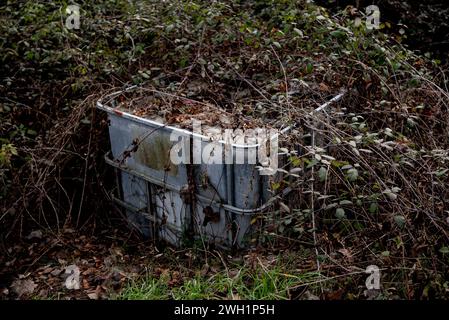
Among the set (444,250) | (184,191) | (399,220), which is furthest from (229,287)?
(444,250)

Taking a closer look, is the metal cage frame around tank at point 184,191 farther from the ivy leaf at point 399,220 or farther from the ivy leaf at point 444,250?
the ivy leaf at point 444,250

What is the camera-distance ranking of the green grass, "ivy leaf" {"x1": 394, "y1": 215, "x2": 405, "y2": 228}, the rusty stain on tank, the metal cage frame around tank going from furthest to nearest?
the rusty stain on tank, the metal cage frame around tank, the green grass, "ivy leaf" {"x1": 394, "y1": 215, "x2": 405, "y2": 228}

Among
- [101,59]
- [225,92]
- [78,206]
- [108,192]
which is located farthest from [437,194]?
[101,59]

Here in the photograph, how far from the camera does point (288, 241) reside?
402 cm

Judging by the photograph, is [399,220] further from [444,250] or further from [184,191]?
[184,191]

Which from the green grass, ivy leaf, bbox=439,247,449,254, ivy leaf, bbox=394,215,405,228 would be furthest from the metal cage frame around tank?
ivy leaf, bbox=439,247,449,254

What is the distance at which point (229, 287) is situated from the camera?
374 cm

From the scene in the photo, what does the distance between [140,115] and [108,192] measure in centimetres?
96

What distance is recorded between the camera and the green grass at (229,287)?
3676 millimetres

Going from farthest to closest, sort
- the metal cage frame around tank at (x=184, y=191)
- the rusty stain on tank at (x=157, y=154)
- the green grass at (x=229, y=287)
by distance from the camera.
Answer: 1. the rusty stain on tank at (x=157, y=154)
2. the metal cage frame around tank at (x=184, y=191)
3. the green grass at (x=229, y=287)

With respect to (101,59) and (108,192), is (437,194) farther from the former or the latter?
(101,59)

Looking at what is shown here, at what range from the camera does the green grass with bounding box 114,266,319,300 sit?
368 centimetres

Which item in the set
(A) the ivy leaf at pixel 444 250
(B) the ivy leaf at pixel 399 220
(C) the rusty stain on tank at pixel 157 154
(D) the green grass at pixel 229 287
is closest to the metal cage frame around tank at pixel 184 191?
(C) the rusty stain on tank at pixel 157 154

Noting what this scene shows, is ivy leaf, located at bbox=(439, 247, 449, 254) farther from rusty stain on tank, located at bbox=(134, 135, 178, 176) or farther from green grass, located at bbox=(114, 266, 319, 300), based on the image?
rusty stain on tank, located at bbox=(134, 135, 178, 176)
